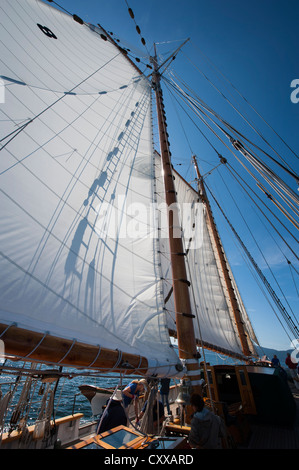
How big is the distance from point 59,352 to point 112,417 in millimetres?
1919

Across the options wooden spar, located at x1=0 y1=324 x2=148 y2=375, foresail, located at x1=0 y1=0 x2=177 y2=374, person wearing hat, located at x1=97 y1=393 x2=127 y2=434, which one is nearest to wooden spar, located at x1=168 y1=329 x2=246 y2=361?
person wearing hat, located at x1=97 y1=393 x2=127 y2=434

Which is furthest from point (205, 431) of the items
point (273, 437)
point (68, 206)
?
point (68, 206)

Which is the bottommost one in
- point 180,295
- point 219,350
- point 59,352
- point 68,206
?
point 59,352

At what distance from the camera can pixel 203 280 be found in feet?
32.9

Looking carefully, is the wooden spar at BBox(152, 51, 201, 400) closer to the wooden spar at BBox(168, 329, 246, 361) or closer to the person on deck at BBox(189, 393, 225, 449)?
the person on deck at BBox(189, 393, 225, 449)

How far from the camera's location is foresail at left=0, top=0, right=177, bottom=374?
2.11m

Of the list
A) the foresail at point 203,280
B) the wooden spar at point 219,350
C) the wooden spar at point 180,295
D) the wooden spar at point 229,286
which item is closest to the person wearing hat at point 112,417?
the wooden spar at point 180,295

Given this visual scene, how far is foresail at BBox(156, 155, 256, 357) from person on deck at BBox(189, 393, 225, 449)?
2666 mm

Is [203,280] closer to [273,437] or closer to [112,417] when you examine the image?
[273,437]

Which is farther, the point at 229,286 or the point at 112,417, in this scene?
the point at 229,286

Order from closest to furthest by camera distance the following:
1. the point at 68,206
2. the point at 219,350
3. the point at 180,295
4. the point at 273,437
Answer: the point at 68,206
the point at 180,295
the point at 273,437
the point at 219,350

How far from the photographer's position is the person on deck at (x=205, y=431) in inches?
86.7

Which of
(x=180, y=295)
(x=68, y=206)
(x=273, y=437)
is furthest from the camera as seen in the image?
(x=273, y=437)
